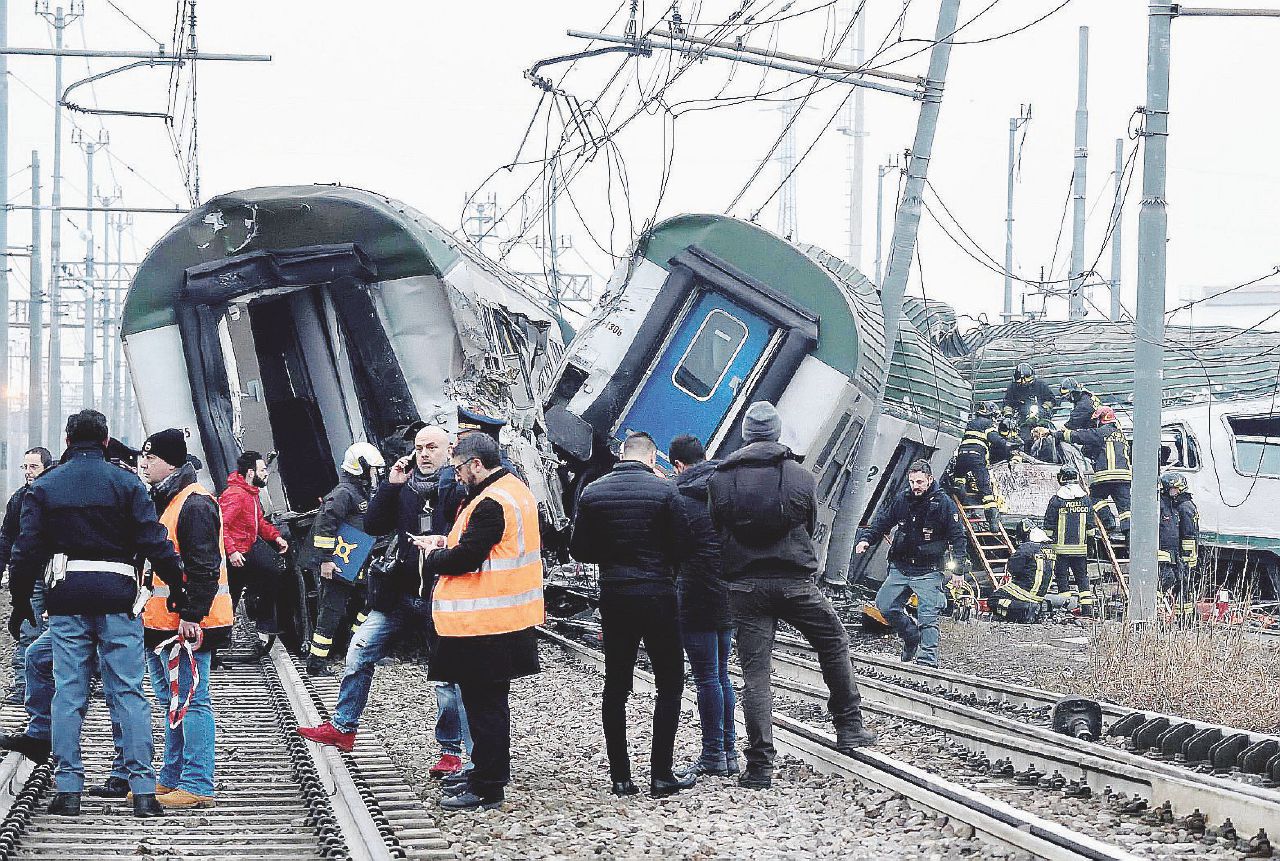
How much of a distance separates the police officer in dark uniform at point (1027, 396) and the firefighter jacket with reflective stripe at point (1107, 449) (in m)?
2.16

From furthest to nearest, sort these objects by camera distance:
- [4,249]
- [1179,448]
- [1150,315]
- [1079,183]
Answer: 1. [1079,183]
2. [4,249]
3. [1179,448]
4. [1150,315]

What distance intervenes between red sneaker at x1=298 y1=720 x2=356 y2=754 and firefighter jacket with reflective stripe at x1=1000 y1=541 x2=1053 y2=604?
Answer: 10305 millimetres

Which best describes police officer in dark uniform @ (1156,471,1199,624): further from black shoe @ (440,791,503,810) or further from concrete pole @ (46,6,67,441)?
concrete pole @ (46,6,67,441)

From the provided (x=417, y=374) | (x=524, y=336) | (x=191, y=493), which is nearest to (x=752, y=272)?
(x=524, y=336)

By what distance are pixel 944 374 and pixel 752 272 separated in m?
4.23

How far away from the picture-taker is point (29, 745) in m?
6.91

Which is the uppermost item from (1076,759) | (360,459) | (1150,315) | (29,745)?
(1150,315)

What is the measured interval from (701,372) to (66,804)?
6.96 m

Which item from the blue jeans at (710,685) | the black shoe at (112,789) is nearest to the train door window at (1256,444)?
the blue jeans at (710,685)

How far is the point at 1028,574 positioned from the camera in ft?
54.0

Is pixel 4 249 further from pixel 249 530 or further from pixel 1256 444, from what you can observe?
pixel 1256 444

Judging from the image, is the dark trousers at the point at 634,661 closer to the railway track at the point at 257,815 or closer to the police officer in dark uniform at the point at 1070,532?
the railway track at the point at 257,815

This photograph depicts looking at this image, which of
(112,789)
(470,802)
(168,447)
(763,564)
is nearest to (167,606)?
(168,447)

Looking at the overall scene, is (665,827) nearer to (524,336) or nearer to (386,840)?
(386,840)
